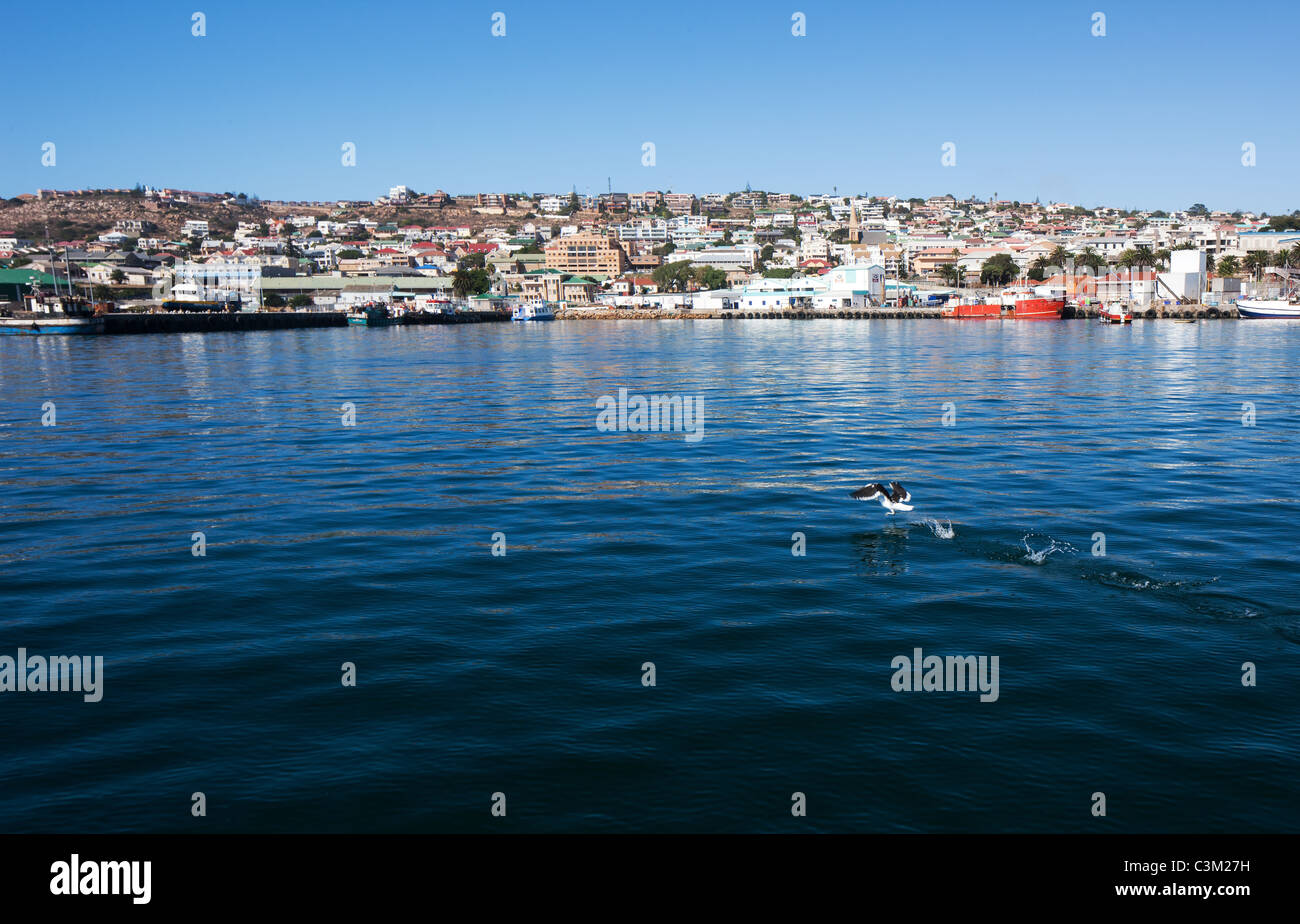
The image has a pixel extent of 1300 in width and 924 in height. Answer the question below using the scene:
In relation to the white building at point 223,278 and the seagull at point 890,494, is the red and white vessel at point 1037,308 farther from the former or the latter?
the white building at point 223,278

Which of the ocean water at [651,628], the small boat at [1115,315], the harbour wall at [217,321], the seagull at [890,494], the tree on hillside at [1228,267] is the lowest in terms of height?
the ocean water at [651,628]

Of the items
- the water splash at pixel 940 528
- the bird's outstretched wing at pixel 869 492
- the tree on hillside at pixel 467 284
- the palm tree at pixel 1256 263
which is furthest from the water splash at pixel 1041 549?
the tree on hillside at pixel 467 284

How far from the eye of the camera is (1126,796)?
745cm

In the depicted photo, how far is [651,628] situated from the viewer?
36.8 feet

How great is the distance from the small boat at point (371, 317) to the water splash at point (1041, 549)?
427 feet

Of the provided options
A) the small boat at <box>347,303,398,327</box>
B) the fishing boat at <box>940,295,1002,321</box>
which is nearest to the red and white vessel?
the fishing boat at <box>940,295,1002,321</box>

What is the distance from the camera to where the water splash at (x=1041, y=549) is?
13.7 m

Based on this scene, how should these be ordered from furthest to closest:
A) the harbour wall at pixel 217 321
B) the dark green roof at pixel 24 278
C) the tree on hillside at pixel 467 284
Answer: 1. the tree on hillside at pixel 467 284
2. the dark green roof at pixel 24 278
3. the harbour wall at pixel 217 321

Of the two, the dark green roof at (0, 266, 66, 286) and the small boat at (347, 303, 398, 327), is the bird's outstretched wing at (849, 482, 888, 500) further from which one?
the dark green roof at (0, 266, 66, 286)

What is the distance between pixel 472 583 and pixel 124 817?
6016mm

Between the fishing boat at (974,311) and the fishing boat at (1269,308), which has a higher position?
the fishing boat at (974,311)

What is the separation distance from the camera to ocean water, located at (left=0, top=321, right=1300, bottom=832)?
7590 mm
